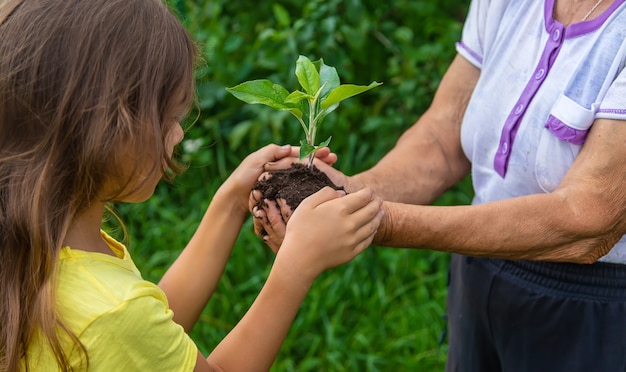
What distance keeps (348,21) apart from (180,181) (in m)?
1.14

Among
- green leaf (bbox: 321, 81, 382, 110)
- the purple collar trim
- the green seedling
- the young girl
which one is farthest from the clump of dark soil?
the purple collar trim

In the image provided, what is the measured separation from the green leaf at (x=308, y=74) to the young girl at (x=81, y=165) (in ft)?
1.05

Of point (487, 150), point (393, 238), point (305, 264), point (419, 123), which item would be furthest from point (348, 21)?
point (305, 264)

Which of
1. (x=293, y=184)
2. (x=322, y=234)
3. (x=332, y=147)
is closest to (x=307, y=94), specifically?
(x=293, y=184)

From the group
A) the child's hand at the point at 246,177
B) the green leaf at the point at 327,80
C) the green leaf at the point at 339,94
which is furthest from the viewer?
the child's hand at the point at 246,177

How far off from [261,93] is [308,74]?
0.12 metres

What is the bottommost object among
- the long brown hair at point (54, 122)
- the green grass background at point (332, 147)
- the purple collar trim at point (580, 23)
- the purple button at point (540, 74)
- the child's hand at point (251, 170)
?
the green grass background at point (332, 147)

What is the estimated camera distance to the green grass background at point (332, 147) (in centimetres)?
338

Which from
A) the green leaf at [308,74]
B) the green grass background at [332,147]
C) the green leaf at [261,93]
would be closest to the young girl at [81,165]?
the green leaf at [261,93]

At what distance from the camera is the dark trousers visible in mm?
1912

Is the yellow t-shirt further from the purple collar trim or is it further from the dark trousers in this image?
the purple collar trim

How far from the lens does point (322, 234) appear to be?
A: 164 centimetres

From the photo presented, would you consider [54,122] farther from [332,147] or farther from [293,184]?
[332,147]

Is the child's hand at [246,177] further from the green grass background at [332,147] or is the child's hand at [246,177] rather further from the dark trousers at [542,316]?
the green grass background at [332,147]
